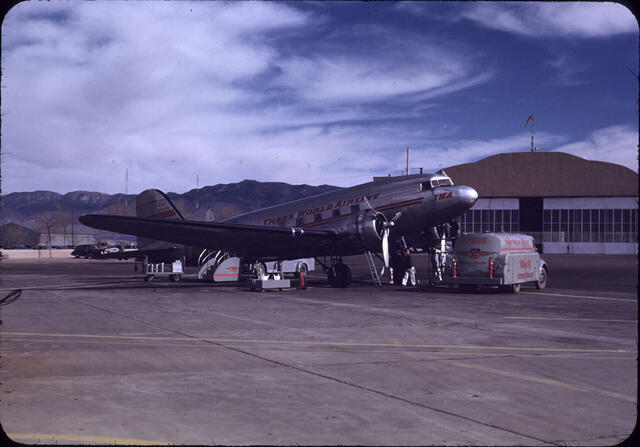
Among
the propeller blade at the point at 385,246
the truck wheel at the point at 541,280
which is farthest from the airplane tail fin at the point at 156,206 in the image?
the truck wheel at the point at 541,280

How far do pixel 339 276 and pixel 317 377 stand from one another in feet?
68.4

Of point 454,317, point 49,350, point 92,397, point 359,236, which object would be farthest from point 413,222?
point 92,397

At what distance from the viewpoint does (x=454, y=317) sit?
16.7 meters

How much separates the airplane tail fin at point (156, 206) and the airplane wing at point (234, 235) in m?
6.12

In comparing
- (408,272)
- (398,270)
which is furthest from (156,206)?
(408,272)

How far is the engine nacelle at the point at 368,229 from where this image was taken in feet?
88.8

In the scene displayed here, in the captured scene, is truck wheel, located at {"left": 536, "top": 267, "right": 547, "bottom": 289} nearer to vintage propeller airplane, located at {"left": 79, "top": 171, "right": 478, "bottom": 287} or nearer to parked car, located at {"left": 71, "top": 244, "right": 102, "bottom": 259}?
vintage propeller airplane, located at {"left": 79, "top": 171, "right": 478, "bottom": 287}

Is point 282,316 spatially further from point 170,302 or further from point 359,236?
point 359,236

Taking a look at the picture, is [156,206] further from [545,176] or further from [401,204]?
[545,176]

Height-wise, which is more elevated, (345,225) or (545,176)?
(545,176)

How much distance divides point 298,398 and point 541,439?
10.2ft

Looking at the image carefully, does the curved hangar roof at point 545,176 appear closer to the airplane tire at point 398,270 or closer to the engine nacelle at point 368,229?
the airplane tire at point 398,270

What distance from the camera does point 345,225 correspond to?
28.0 metres

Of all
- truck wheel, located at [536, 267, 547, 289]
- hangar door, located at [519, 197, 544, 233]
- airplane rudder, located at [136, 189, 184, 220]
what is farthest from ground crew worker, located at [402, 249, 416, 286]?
hangar door, located at [519, 197, 544, 233]
